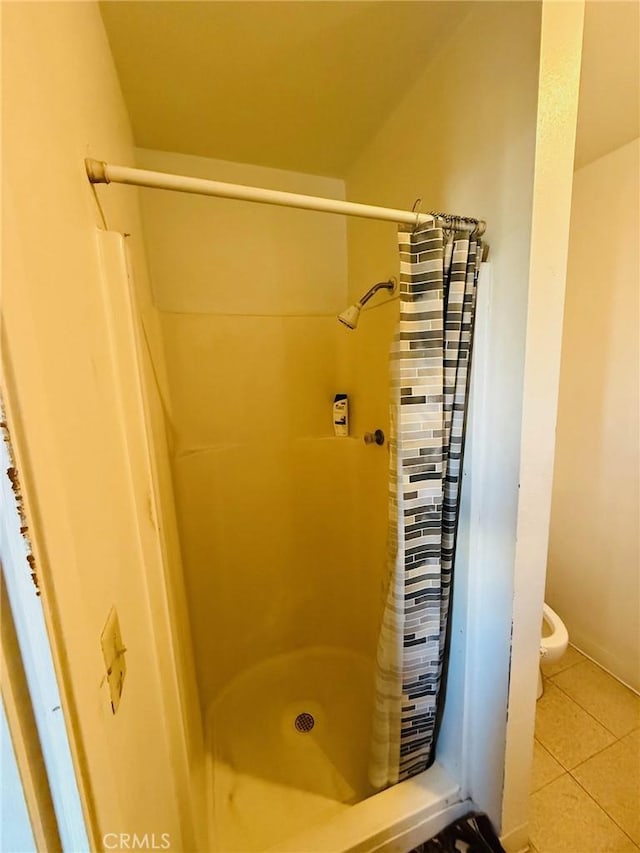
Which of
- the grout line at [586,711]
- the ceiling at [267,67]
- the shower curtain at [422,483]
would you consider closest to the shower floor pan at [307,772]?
the shower curtain at [422,483]

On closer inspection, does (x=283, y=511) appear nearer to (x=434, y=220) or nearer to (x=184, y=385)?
(x=184, y=385)

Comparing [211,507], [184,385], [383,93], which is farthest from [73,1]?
[211,507]

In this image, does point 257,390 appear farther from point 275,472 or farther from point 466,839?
point 466,839

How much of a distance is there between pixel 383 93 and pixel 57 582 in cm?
158

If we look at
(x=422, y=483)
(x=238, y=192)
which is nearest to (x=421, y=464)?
(x=422, y=483)

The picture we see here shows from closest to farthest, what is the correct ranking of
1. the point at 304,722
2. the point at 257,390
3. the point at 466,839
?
the point at 466,839 < the point at 304,722 < the point at 257,390

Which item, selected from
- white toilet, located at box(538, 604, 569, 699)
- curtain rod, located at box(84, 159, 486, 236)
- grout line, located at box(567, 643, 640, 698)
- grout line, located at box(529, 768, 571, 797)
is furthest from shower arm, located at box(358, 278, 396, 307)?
grout line, located at box(567, 643, 640, 698)

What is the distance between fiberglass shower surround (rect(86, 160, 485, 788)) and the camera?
0.90 m

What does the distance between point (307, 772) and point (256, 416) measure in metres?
1.37

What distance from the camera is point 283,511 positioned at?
5.66ft

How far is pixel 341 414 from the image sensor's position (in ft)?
5.59

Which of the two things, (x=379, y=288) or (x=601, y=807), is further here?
(x=379, y=288)

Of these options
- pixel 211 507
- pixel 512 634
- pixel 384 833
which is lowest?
pixel 384 833

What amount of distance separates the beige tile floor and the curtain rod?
1.80m
